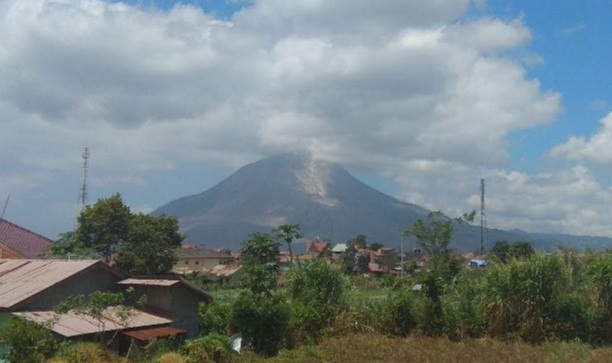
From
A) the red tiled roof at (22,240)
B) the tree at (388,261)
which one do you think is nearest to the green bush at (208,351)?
the red tiled roof at (22,240)

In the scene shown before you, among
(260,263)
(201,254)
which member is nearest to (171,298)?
(260,263)

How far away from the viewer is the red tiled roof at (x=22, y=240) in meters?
33.3

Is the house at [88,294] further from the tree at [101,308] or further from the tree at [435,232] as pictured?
the tree at [435,232]

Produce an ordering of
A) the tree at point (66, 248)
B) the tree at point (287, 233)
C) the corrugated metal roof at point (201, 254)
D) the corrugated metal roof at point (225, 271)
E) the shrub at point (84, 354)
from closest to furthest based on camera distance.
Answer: the shrub at point (84, 354) < the tree at point (287, 233) < the tree at point (66, 248) < the corrugated metal roof at point (225, 271) < the corrugated metal roof at point (201, 254)

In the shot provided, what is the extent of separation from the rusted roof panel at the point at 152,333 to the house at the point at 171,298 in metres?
0.94

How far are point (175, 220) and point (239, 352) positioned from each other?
103 ft

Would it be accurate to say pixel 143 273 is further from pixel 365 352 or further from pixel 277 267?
pixel 365 352

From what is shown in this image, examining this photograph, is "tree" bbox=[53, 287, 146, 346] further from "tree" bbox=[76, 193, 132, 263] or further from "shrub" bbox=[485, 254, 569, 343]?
"tree" bbox=[76, 193, 132, 263]

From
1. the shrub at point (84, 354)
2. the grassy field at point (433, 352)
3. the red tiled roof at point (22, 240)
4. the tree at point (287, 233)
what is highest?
the tree at point (287, 233)

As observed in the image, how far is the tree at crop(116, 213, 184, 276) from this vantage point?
38.4 meters

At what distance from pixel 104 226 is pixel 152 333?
2520 centimetres

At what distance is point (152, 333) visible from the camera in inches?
673

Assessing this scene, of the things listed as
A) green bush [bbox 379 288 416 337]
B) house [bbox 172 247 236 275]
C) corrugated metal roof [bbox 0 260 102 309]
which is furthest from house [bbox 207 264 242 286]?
green bush [bbox 379 288 416 337]

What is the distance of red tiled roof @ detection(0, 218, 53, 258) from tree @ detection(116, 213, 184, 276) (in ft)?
14.8
